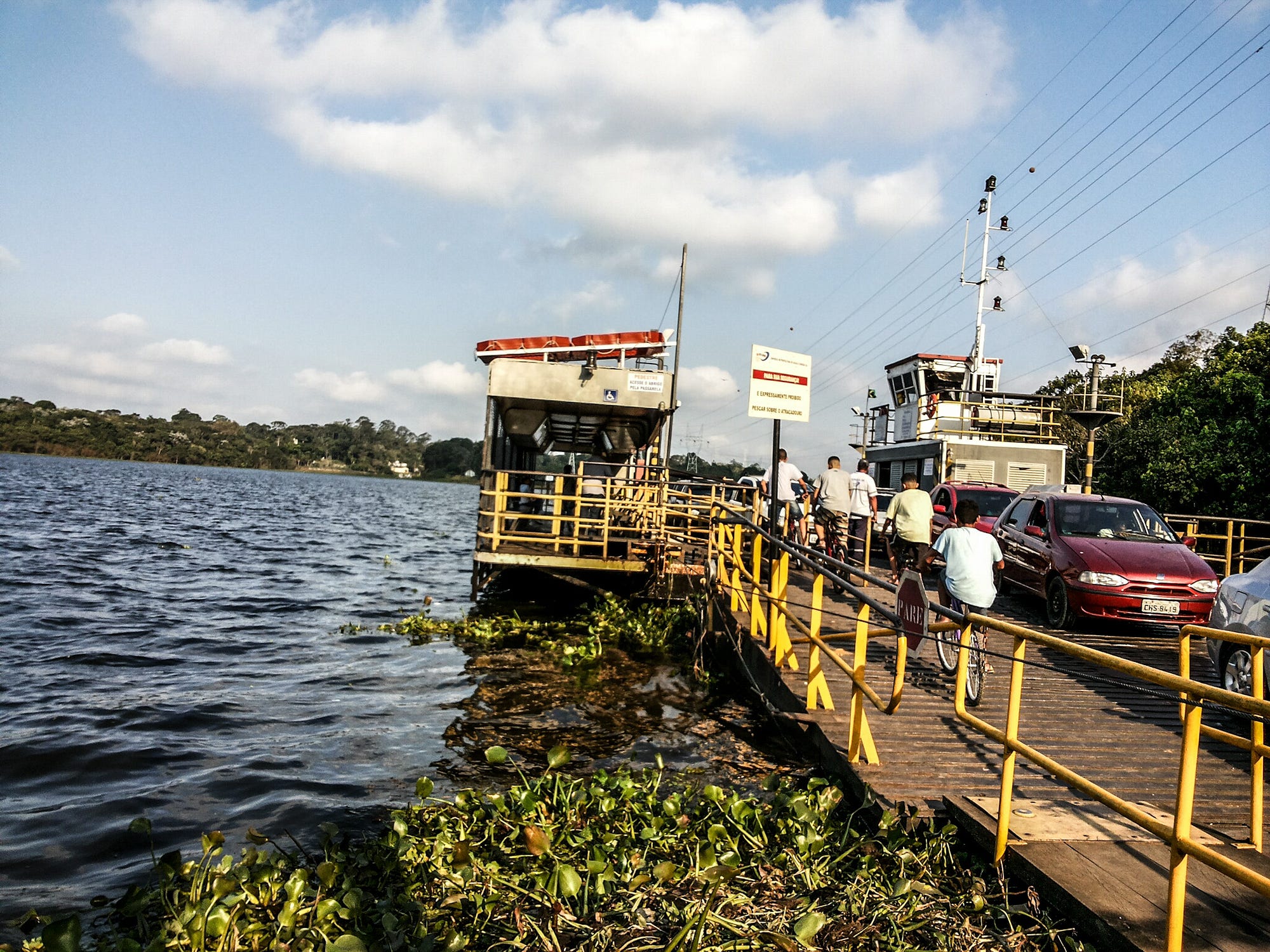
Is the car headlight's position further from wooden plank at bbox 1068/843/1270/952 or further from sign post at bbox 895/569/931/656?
wooden plank at bbox 1068/843/1270/952

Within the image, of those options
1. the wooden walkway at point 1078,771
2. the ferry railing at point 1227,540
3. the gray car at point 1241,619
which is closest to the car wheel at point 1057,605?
the wooden walkway at point 1078,771

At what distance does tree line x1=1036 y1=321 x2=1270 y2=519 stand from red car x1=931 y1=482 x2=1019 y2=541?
25.3 feet

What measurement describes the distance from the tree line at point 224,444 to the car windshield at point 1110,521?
4519 inches

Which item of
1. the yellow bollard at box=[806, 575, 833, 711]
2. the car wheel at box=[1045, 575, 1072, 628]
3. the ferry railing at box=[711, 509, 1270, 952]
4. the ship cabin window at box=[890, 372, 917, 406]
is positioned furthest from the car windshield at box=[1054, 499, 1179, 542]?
the ship cabin window at box=[890, 372, 917, 406]

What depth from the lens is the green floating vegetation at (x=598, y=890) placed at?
3.63 metres

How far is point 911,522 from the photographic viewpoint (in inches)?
422

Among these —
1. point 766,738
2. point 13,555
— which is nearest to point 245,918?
point 766,738

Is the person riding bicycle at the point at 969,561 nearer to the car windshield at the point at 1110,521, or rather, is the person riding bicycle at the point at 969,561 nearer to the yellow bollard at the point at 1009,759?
the yellow bollard at the point at 1009,759

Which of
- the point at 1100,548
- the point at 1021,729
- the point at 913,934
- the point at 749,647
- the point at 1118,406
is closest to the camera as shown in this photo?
the point at 913,934

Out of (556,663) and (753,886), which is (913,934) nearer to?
(753,886)

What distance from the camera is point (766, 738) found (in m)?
7.83

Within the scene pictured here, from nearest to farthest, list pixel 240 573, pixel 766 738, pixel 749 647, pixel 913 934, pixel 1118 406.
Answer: pixel 913 934, pixel 766 738, pixel 749 647, pixel 240 573, pixel 1118 406

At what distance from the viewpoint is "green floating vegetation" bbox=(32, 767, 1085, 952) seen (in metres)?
3.63

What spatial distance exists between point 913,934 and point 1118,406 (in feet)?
133
